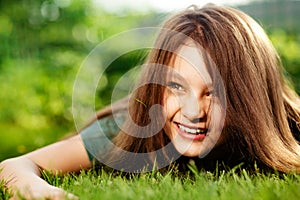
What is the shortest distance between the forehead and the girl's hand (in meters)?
0.73

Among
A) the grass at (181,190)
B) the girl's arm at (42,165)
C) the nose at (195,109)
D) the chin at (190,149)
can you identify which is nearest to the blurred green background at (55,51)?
the girl's arm at (42,165)

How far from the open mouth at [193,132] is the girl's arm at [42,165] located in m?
0.50

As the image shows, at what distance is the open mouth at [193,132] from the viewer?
2.29 meters

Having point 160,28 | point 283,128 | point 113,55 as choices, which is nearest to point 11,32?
point 113,55

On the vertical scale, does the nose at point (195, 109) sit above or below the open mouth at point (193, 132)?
above

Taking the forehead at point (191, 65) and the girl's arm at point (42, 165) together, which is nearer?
the girl's arm at point (42, 165)

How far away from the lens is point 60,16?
5.26 m

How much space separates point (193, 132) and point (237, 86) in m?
0.27

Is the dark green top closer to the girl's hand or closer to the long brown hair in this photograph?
the long brown hair

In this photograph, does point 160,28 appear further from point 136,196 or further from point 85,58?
point 85,58

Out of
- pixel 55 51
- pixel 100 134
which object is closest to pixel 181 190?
pixel 100 134

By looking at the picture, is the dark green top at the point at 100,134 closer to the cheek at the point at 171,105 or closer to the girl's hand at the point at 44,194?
the cheek at the point at 171,105

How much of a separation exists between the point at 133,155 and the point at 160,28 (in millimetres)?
593

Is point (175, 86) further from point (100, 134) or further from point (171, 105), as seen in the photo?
point (100, 134)
